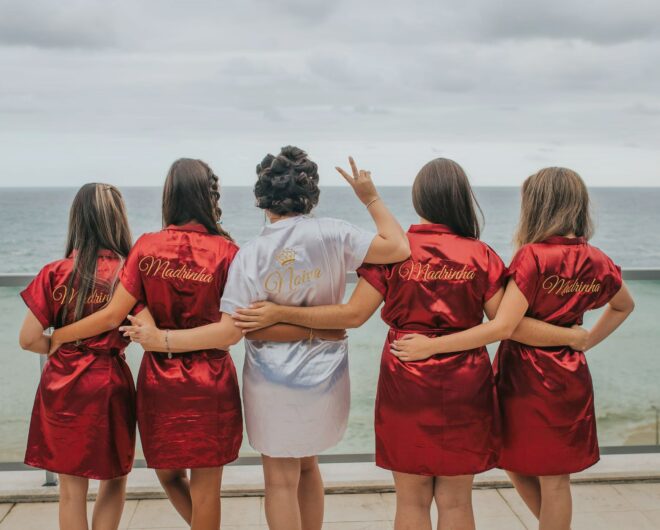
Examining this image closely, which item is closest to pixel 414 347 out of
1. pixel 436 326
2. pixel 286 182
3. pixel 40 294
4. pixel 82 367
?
pixel 436 326

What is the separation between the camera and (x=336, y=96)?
75.7 meters

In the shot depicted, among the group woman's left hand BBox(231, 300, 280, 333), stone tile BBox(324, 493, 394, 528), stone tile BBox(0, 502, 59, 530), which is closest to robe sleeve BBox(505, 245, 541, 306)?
woman's left hand BBox(231, 300, 280, 333)

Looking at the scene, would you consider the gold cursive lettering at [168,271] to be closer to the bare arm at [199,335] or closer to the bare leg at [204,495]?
the bare arm at [199,335]

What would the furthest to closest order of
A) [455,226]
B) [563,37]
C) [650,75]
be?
[650,75], [563,37], [455,226]

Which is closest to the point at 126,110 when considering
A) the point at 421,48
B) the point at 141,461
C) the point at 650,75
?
the point at 421,48

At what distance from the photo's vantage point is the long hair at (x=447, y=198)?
2.41 m

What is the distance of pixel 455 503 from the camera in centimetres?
249

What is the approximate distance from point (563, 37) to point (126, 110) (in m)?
40.9

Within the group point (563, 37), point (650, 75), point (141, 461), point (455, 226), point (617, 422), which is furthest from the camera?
point (650, 75)

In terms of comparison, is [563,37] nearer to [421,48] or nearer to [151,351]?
[421,48]

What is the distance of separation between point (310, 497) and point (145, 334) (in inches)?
33.7

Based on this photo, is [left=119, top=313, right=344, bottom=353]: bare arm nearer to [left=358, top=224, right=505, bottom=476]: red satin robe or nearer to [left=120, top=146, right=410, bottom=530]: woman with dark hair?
[left=120, top=146, right=410, bottom=530]: woman with dark hair

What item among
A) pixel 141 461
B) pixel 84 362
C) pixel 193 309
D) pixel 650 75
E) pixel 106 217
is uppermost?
pixel 650 75

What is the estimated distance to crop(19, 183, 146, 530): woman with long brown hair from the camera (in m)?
2.52
